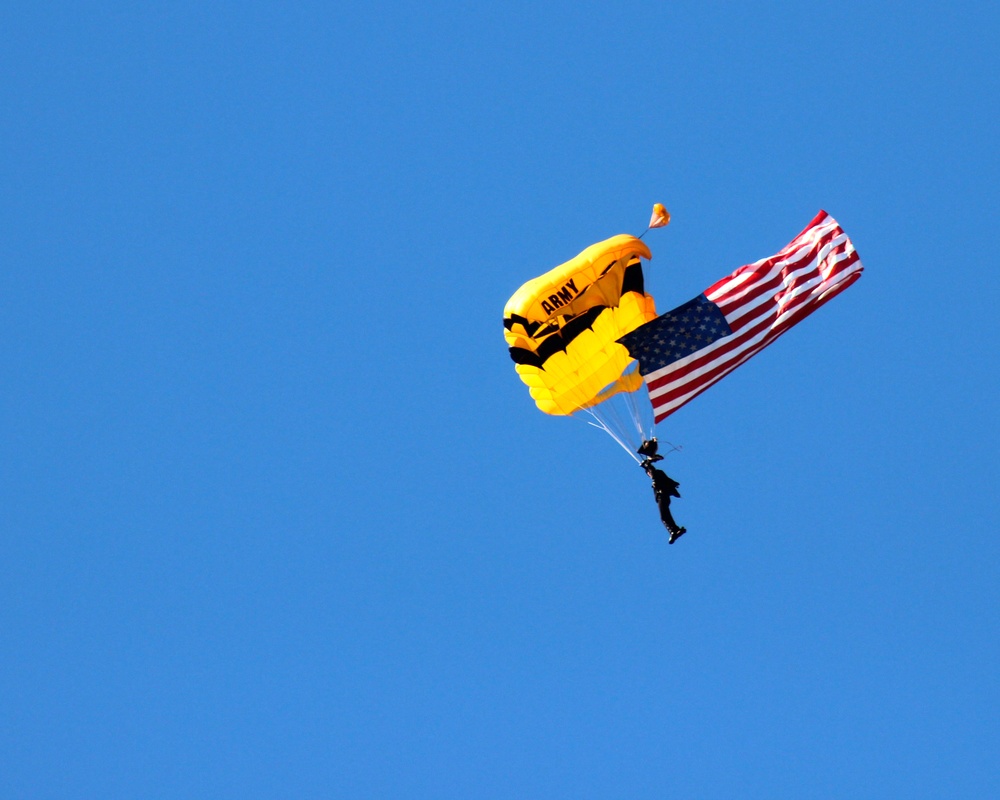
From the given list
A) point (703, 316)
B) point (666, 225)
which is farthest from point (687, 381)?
point (666, 225)

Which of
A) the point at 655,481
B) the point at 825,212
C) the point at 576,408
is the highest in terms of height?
the point at 825,212

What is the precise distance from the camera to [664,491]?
85.7ft

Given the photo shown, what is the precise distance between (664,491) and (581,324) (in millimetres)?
3244

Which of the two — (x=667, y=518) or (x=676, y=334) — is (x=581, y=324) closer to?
(x=676, y=334)

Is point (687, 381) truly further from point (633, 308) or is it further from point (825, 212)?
point (825, 212)

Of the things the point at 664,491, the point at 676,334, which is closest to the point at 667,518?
the point at 664,491

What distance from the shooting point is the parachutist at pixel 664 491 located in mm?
26078

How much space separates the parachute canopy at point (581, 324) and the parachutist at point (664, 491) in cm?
159

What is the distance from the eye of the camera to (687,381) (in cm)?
2670

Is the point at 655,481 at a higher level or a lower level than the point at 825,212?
lower

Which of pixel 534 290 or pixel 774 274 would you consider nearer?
pixel 534 290

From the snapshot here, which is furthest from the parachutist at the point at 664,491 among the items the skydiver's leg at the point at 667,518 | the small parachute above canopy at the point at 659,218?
the small parachute above canopy at the point at 659,218

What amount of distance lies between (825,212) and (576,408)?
5.90 meters

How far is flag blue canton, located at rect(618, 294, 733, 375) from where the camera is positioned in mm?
26438
